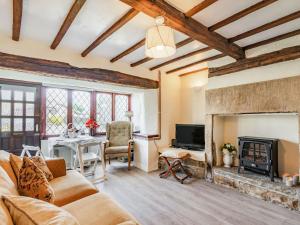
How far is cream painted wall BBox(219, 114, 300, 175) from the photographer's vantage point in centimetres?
288

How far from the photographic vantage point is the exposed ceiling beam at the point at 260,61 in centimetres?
262

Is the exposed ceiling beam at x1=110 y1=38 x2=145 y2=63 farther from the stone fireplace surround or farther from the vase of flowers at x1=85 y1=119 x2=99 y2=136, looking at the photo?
the vase of flowers at x1=85 y1=119 x2=99 y2=136

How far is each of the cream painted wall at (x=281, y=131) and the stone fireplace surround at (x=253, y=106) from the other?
1.35ft

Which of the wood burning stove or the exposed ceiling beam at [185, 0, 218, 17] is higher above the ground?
the exposed ceiling beam at [185, 0, 218, 17]

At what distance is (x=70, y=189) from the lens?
1.92 metres

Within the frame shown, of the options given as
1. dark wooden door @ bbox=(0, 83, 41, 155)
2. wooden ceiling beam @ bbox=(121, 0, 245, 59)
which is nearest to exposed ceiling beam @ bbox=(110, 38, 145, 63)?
wooden ceiling beam @ bbox=(121, 0, 245, 59)

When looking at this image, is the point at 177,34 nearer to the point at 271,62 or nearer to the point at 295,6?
the point at 295,6

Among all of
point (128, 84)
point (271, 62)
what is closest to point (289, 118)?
point (271, 62)

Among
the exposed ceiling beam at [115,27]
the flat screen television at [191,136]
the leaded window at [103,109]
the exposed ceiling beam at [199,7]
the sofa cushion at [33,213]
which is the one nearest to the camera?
the sofa cushion at [33,213]

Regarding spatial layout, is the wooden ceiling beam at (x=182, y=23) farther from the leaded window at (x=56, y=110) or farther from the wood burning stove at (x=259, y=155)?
the leaded window at (x=56, y=110)

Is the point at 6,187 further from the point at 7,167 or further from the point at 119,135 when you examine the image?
the point at 119,135

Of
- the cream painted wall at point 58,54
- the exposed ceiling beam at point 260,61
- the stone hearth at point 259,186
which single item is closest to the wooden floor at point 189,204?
the stone hearth at point 259,186

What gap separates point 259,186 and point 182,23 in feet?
8.80

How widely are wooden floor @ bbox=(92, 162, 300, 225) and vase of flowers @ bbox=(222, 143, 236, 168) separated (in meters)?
0.52
